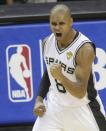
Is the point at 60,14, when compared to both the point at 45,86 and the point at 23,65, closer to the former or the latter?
the point at 45,86

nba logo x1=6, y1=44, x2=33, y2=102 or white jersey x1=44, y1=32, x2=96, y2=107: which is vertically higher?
white jersey x1=44, y1=32, x2=96, y2=107

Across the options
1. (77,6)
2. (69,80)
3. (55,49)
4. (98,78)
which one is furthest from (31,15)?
(69,80)

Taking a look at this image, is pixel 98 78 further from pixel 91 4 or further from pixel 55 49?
pixel 55 49

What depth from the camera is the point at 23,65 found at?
184 inches

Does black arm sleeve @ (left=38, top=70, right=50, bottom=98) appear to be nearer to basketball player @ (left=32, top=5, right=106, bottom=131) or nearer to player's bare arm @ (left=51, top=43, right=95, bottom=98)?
basketball player @ (left=32, top=5, right=106, bottom=131)

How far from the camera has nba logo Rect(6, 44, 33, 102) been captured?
4684 millimetres

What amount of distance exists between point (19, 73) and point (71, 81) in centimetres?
157

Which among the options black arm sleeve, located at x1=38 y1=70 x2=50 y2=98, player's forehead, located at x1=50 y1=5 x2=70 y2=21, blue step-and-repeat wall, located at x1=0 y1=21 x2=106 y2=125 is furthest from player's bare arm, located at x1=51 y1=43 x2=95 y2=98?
blue step-and-repeat wall, located at x1=0 y1=21 x2=106 y2=125

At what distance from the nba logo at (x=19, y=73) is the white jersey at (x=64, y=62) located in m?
1.14

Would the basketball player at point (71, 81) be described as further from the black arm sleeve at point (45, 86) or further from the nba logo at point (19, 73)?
the nba logo at point (19, 73)

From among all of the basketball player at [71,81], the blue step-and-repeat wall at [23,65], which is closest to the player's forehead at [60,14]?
the basketball player at [71,81]

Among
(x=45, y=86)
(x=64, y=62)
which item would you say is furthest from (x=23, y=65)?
(x=64, y=62)

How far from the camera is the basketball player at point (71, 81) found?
3.25m

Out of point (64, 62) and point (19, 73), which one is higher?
point (64, 62)
